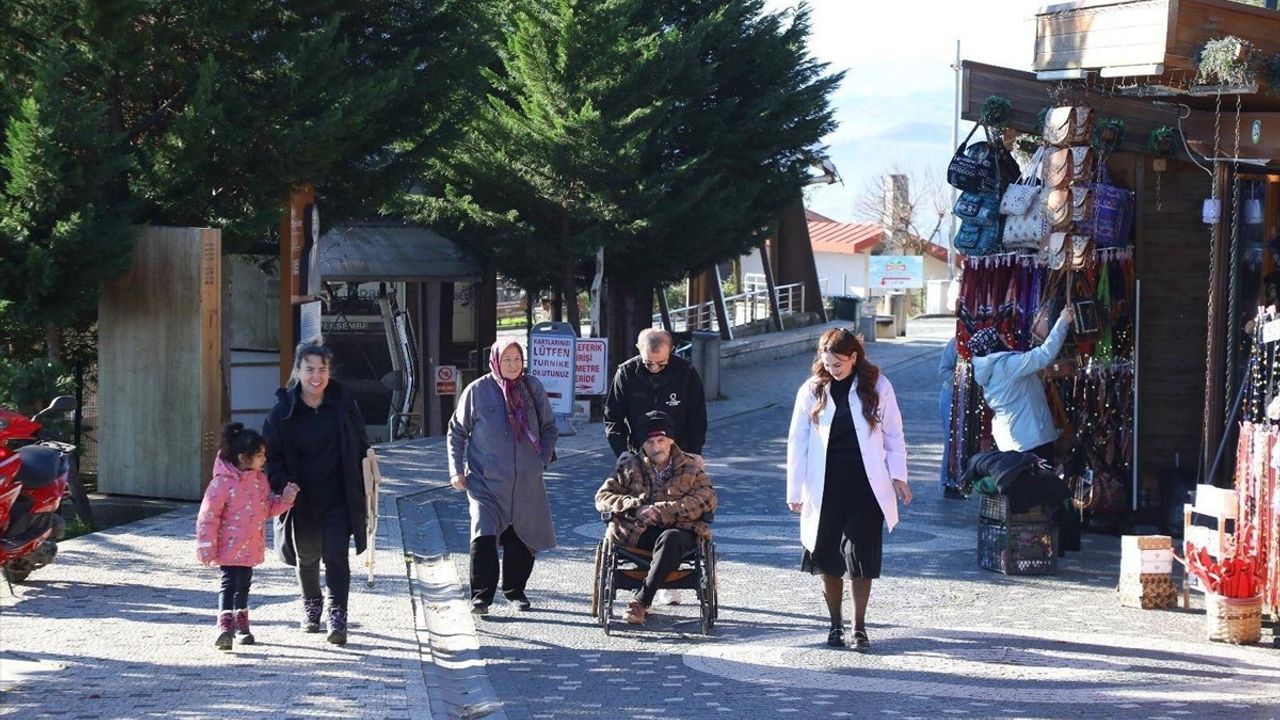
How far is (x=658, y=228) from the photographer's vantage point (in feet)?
75.2

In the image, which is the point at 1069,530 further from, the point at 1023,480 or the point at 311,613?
the point at 311,613

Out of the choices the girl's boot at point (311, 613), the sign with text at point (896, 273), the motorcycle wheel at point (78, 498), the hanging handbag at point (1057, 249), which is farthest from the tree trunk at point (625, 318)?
the sign with text at point (896, 273)

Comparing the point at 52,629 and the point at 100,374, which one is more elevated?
the point at 100,374

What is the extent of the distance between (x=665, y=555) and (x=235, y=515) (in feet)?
7.79

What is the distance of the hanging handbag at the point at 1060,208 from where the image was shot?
12.4m

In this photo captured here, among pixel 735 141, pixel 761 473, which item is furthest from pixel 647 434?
pixel 735 141

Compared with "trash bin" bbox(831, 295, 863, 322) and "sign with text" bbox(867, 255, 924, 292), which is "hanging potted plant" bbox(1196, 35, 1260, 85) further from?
"sign with text" bbox(867, 255, 924, 292)

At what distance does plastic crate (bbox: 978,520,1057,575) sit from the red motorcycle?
6145mm

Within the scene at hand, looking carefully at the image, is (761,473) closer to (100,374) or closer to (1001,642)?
(100,374)

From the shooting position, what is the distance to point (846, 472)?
909 cm

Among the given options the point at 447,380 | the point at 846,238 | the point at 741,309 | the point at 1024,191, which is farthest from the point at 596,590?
the point at 846,238

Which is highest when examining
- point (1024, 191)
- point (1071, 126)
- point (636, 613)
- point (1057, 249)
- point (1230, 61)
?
point (1230, 61)

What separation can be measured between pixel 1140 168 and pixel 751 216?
12.7 metres

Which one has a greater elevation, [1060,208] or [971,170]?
[971,170]
